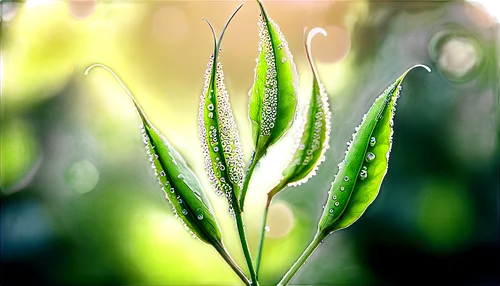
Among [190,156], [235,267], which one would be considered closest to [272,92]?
[235,267]

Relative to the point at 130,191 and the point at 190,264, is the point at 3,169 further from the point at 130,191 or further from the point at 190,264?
the point at 190,264

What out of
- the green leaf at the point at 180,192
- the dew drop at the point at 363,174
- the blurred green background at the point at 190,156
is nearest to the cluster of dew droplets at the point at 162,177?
the green leaf at the point at 180,192

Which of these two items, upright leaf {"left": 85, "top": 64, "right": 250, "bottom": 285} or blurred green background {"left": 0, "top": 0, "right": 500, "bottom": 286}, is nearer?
upright leaf {"left": 85, "top": 64, "right": 250, "bottom": 285}

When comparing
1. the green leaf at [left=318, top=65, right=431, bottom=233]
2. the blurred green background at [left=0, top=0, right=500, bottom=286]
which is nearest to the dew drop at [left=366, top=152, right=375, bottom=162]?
the green leaf at [left=318, top=65, right=431, bottom=233]

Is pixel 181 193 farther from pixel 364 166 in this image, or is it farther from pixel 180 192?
pixel 364 166

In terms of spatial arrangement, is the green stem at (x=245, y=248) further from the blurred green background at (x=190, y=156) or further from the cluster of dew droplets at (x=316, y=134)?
the blurred green background at (x=190, y=156)

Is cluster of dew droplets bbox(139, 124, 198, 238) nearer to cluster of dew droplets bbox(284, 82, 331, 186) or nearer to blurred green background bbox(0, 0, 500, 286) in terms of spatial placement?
cluster of dew droplets bbox(284, 82, 331, 186)

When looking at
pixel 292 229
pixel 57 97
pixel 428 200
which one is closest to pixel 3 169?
pixel 57 97
